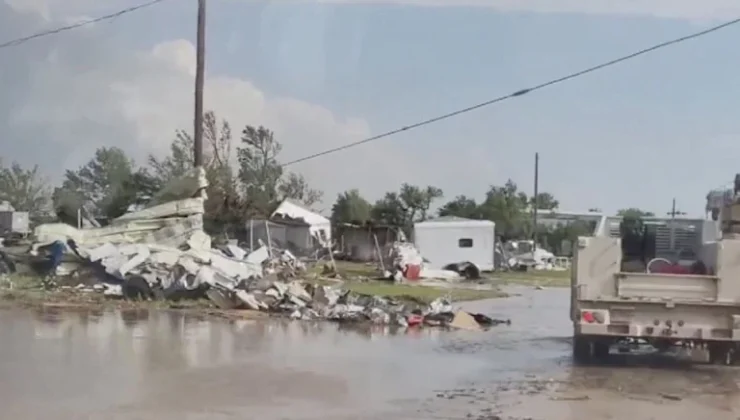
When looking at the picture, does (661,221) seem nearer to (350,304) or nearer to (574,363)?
(574,363)

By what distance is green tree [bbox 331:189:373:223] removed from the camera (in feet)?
246

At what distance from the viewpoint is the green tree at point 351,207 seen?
7488 centimetres

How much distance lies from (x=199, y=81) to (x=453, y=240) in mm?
25990

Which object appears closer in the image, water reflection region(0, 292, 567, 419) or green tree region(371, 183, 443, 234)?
water reflection region(0, 292, 567, 419)

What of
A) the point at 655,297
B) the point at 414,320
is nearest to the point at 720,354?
the point at 655,297

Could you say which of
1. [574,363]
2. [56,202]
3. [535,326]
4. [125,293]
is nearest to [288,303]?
[125,293]

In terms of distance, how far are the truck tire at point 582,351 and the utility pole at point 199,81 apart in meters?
14.9

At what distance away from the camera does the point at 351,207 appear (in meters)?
76.1

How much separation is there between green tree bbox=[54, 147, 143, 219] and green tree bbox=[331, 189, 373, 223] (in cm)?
2356

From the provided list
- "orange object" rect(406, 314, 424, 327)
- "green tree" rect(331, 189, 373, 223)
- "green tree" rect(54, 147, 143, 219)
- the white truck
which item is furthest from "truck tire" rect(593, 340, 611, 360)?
"green tree" rect(331, 189, 373, 223)

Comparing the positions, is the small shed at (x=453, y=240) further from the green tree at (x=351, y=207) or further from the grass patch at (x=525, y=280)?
the green tree at (x=351, y=207)

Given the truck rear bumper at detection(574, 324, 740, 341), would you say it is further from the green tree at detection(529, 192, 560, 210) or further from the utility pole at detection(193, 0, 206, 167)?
the green tree at detection(529, 192, 560, 210)

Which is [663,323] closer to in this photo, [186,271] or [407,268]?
[186,271]

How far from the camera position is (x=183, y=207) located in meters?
28.8
